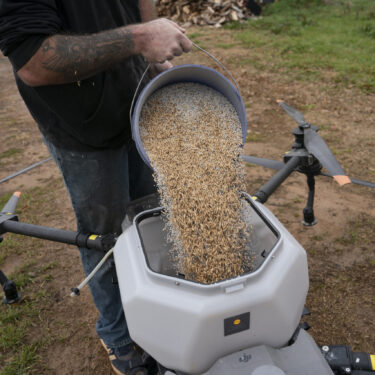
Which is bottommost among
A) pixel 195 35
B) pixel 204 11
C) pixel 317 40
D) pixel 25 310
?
pixel 25 310

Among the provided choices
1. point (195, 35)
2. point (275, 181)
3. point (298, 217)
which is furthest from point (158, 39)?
point (195, 35)

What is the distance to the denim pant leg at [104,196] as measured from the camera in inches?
60.0

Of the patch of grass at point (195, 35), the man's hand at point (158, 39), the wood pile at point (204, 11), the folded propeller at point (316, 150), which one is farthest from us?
the wood pile at point (204, 11)

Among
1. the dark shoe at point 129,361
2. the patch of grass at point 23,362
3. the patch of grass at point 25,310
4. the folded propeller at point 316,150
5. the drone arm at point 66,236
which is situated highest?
the folded propeller at point 316,150

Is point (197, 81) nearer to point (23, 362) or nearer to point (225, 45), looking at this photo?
point (23, 362)

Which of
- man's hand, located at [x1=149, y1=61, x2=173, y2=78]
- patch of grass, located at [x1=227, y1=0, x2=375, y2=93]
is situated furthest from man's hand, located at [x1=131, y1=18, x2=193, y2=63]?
patch of grass, located at [x1=227, y1=0, x2=375, y2=93]

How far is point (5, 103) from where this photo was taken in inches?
234

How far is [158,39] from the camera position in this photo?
126 centimetres

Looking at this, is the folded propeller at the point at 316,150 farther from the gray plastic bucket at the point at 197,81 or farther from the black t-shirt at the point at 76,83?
the black t-shirt at the point at 76,83

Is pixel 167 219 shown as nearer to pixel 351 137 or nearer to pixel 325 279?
pixel 325 279

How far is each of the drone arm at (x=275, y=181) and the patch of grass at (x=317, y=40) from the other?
11.3ft

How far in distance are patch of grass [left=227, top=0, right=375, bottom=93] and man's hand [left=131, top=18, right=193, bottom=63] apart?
4.18m

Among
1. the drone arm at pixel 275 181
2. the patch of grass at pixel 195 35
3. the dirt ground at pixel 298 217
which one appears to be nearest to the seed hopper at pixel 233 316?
the drone arm at pixel 275 181

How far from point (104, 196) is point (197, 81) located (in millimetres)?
589
